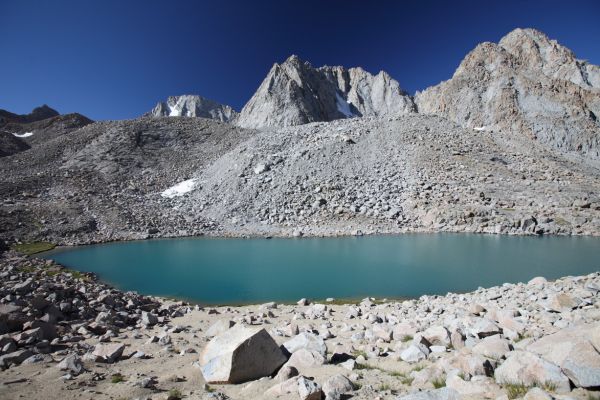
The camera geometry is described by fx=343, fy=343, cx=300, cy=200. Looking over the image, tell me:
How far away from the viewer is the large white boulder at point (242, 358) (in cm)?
779

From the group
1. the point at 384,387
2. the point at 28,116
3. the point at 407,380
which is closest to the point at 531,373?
the point at 407,380

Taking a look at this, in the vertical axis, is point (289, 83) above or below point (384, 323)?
above

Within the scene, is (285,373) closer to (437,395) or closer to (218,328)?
(437,395)

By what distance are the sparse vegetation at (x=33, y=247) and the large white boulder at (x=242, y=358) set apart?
37790 mm

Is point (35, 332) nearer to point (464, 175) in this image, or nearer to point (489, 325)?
point (489, 325)

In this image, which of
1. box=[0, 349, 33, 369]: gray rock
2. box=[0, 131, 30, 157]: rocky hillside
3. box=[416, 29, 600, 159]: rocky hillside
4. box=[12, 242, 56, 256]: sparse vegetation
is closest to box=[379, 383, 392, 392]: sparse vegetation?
box=[0, 349, 33, 369]: gray rock

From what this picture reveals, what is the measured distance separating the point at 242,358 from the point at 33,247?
42061 mm

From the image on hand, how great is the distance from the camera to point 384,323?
A: 13.4 meters

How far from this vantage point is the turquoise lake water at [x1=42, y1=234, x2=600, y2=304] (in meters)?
22.1

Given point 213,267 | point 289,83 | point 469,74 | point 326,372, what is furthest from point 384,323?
point 469,74

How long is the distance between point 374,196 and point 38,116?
166m

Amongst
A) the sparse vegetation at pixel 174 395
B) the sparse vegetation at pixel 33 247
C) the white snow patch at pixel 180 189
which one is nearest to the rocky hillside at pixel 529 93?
the white snow patch at pixel 180 189

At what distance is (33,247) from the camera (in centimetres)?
3859

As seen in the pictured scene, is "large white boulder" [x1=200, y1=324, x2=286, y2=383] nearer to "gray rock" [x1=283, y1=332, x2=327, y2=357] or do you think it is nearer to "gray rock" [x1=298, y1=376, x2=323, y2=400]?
"gray rock" [x1=283, y1=332, x2=327, y2=357]
